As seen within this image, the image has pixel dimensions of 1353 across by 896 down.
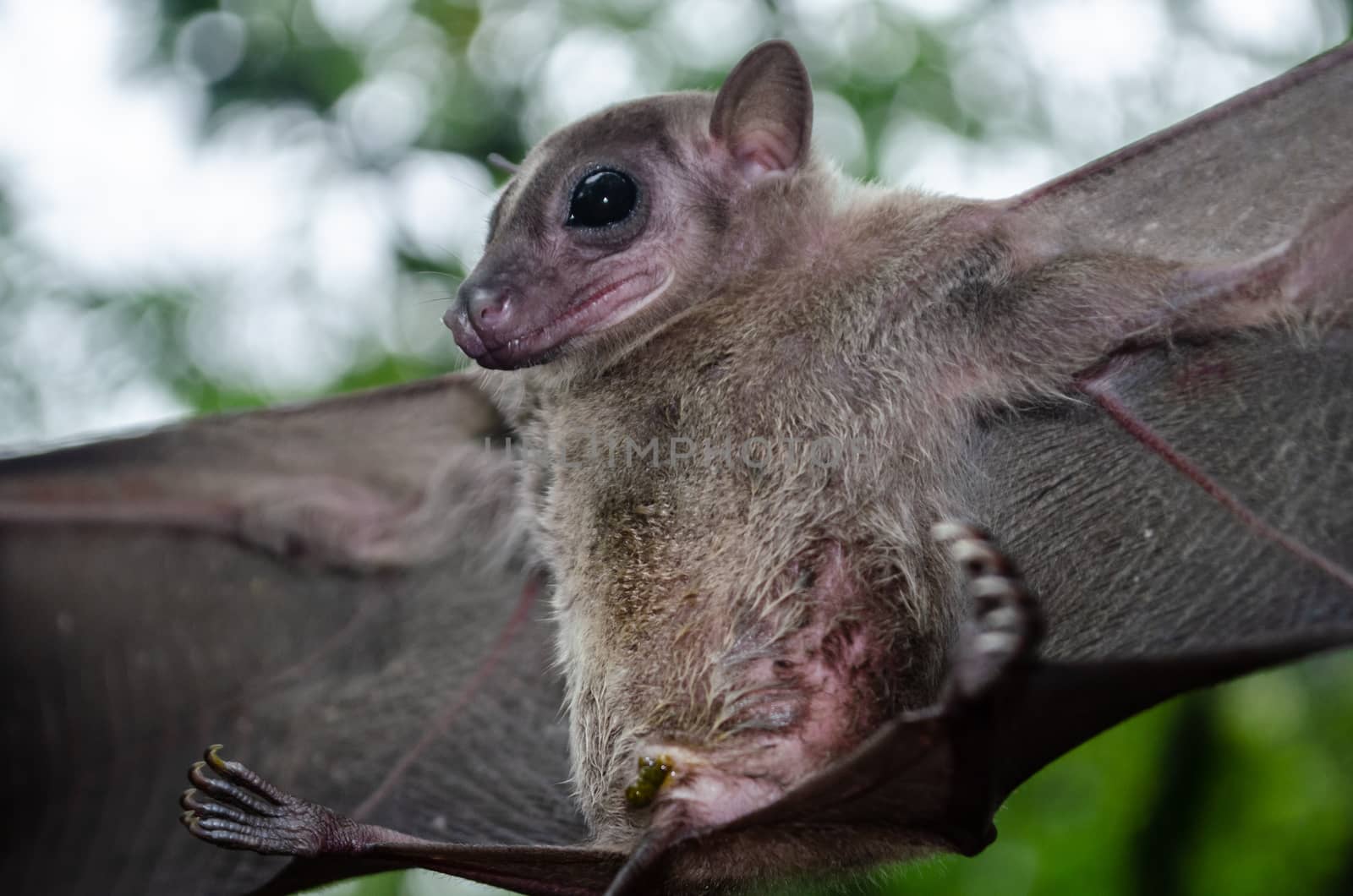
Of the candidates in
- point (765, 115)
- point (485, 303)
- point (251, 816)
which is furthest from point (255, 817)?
point (765, 115)

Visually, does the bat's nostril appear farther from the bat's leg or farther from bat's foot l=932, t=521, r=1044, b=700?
bat's foot l=932, t=521, r=1044, b=700

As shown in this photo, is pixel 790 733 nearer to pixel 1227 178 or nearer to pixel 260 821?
pixel 260 821

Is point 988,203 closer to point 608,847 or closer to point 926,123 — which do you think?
point 608,847

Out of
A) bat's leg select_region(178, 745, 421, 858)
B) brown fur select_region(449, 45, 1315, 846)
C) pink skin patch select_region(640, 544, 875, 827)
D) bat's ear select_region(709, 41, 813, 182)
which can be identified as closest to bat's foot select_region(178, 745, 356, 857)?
bat's leg select_region(178, 745, 421, 858)

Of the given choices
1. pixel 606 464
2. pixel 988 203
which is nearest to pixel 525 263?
pixel 606 464

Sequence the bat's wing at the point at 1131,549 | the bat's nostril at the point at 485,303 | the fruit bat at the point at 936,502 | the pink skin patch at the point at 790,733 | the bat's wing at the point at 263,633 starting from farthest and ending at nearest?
1. the bat's wing at the point at 263,633
2. the bat's nostril at the point at 485,303
3. the pink skin patch at the point at 790,733
4. the fruit bat at the point at 936,502
5. the bat's wing at the point at 1131,549

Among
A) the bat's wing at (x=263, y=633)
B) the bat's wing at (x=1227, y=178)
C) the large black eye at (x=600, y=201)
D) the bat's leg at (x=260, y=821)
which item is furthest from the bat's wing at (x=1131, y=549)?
the bat's wing at (x=263, y=633)

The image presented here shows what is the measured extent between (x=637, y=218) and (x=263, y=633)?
6.29ft

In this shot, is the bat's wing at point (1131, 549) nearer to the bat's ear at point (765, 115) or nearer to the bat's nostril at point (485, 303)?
the bat's ear at point (765, 115)

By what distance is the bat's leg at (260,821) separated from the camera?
2238 mm

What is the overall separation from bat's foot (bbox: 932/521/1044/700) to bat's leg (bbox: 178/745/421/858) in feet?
4.04

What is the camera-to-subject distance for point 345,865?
8.29 feet

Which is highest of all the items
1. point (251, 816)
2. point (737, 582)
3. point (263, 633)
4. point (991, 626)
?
point (991, 626)

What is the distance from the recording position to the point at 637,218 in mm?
2775
